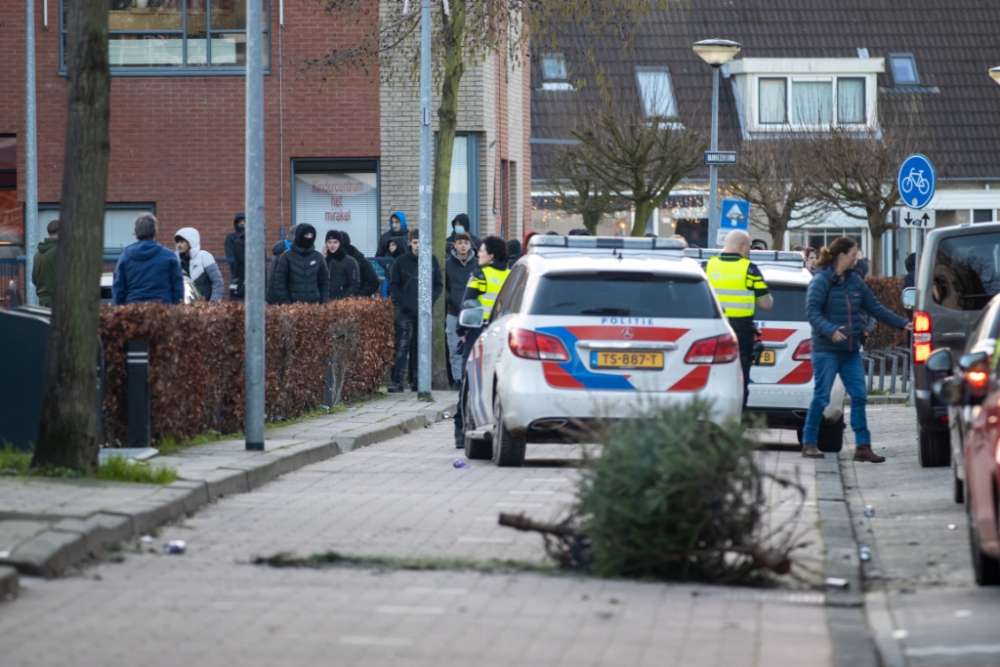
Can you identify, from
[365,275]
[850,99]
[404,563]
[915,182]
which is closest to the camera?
[404,563]

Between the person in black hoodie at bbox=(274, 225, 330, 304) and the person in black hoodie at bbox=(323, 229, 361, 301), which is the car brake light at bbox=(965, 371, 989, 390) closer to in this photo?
the person in black hoodie at bbox=(274, 225, 330, 304)

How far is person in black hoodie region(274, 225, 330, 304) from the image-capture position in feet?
57.2

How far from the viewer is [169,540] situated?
27.7 feet

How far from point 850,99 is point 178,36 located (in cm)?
2321

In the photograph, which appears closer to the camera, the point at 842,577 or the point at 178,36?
the point at 842,577

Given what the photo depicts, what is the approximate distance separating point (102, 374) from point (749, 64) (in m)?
38.2

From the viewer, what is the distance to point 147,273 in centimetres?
1373

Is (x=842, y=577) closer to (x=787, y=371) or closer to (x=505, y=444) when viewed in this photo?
(x=505, y=444)

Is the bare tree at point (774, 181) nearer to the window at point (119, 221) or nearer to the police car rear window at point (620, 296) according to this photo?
the window at point (119, 221)

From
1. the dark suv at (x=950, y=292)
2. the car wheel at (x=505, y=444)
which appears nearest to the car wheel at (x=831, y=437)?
the dark suv at (x=950, y=292)

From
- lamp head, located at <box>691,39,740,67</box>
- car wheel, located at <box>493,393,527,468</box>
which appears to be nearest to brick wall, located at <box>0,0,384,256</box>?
lamp head, located at <box>691,39,740,67</box>

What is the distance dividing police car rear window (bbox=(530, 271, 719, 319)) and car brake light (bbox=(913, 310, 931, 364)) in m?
1.97

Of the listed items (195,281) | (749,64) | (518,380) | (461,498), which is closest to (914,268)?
(195,281)

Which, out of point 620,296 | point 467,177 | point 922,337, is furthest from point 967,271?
point 467,177
